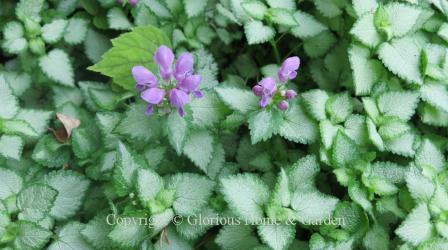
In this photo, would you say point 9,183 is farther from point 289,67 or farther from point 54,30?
point 289,67

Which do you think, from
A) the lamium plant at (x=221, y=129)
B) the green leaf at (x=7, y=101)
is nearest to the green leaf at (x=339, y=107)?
the lamium plant at (x=221, y=129)

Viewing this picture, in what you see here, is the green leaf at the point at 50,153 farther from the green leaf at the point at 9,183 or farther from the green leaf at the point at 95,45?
the green leaf at the point at 95,45

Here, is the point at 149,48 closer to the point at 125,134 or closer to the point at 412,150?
the point at 125,134

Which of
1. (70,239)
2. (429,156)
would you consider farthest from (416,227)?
(70,239)

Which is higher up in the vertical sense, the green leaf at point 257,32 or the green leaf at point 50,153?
the green leaf at point 257,32

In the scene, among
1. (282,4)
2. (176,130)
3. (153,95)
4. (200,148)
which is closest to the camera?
(153,95)

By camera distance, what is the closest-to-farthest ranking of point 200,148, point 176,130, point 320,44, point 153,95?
point 153,95 < point 176,130 < point 200,148 < point 320,44
